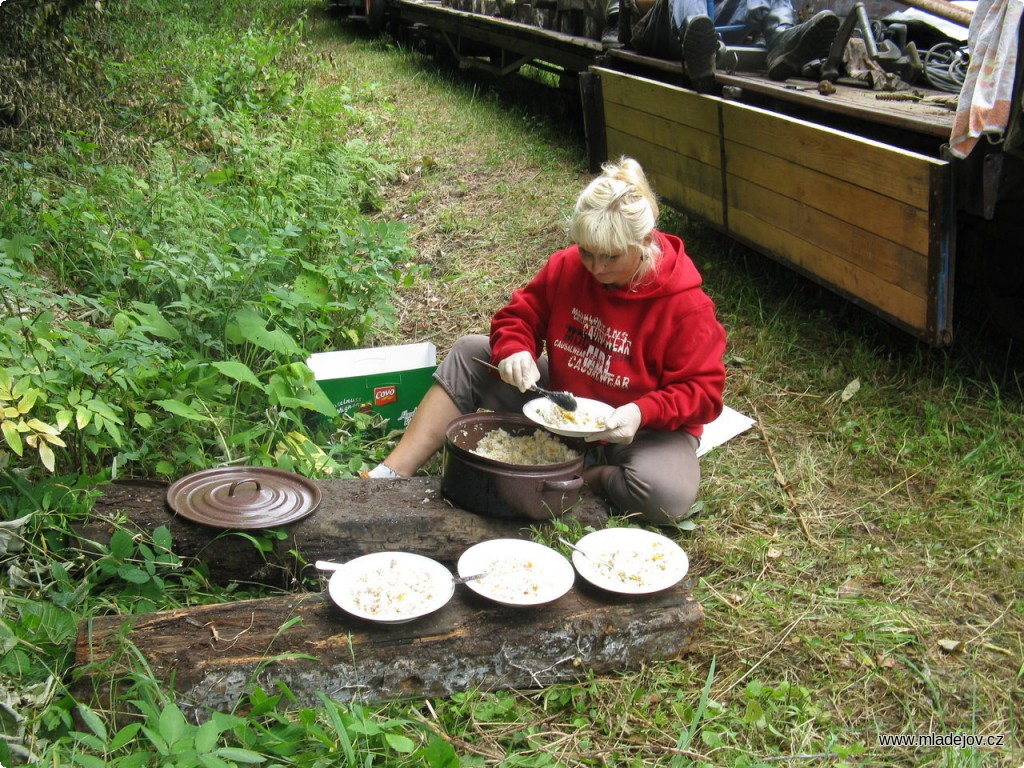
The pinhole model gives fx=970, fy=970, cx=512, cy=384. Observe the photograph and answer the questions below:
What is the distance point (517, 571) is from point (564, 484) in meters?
0.35

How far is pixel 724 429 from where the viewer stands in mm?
3789

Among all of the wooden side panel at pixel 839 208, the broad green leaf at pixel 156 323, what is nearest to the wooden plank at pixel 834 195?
the wooden side panel at pixel 839 208

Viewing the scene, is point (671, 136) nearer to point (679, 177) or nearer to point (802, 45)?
point (679, 177)

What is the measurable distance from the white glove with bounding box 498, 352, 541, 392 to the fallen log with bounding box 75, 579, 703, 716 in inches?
30.6

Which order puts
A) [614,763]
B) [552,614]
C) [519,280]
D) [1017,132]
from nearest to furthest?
[614,763] < [552,614] < [1017,132] < [519,280]

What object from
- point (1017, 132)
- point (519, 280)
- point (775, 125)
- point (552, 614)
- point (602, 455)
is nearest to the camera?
point (552, 614)

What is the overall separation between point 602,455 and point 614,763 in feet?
4.08

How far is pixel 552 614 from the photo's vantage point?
8.22 ft

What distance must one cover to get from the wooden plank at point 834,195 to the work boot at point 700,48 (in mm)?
418

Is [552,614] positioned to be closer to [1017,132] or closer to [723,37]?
[1017,132]

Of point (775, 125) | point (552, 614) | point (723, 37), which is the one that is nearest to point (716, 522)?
point (552, 614)

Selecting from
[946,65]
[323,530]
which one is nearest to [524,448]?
[323,530]

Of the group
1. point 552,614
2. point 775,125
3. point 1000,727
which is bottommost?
point 1000,727

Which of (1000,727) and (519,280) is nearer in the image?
(1000,727)
